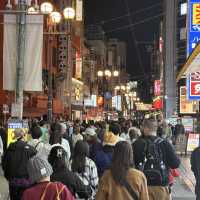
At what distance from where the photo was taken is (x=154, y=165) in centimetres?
891

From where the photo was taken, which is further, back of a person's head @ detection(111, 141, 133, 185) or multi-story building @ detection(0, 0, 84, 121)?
multi-story building @ detection(0, 0, 84, 121)

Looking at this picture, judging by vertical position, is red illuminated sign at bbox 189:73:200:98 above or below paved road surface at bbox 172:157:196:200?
above

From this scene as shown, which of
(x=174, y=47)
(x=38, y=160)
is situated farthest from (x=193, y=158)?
(x=174, y=47)

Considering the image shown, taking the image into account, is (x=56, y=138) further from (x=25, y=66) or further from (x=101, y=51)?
(x=101, y=51)

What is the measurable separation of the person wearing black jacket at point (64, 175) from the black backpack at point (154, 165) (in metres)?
1.30

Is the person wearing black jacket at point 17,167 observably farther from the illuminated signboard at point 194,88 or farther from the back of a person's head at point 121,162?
the illuminated signboard at point 194,88

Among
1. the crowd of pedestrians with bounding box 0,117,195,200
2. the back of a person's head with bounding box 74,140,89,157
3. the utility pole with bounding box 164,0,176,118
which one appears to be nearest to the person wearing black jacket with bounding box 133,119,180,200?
the crowd of pedestrians with bounding box 0,117,195,200

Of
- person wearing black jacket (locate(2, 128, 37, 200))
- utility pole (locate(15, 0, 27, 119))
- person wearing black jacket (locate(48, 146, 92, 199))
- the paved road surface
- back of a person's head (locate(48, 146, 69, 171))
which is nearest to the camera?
person wearing black jacket (locate(48, 146, 92, 199))

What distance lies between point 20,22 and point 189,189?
250 inches

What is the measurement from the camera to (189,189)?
1703cm

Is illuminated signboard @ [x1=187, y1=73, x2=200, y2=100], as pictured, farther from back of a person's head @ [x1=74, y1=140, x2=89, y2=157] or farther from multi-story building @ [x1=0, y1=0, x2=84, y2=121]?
back of a person's head @ [x1=74, y1=140, x2=89, y2=157]

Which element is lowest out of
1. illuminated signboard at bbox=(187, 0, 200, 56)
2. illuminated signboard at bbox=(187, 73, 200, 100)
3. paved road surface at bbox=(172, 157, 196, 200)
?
paved road surface at bbox=(172, 157, 196, 200)

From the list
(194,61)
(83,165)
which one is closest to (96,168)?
(83,165)

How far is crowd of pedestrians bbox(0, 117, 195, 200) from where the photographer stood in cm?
588
